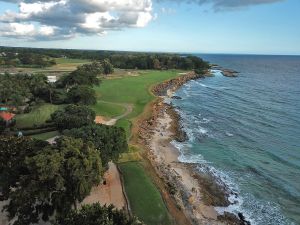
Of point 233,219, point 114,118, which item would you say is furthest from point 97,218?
point 114,118

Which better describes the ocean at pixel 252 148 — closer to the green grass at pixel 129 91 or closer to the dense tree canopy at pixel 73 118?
the green grass at pixel 129 91

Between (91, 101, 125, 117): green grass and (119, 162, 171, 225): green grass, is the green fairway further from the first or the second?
(119, 162, 171, 225): green grass

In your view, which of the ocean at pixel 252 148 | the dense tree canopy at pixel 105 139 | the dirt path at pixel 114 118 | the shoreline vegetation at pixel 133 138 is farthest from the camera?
the dirt path at pixel 114 118

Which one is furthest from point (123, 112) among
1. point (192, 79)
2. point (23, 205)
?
point (192, 79)

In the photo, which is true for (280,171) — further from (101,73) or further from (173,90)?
(101,73)

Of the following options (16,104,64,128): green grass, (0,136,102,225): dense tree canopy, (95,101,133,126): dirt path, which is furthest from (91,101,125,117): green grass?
(0,136,102,225): dense tree canopy

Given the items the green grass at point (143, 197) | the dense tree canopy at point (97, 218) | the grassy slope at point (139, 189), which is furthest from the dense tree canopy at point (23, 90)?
the dense tree canopy at point (97, 218)
